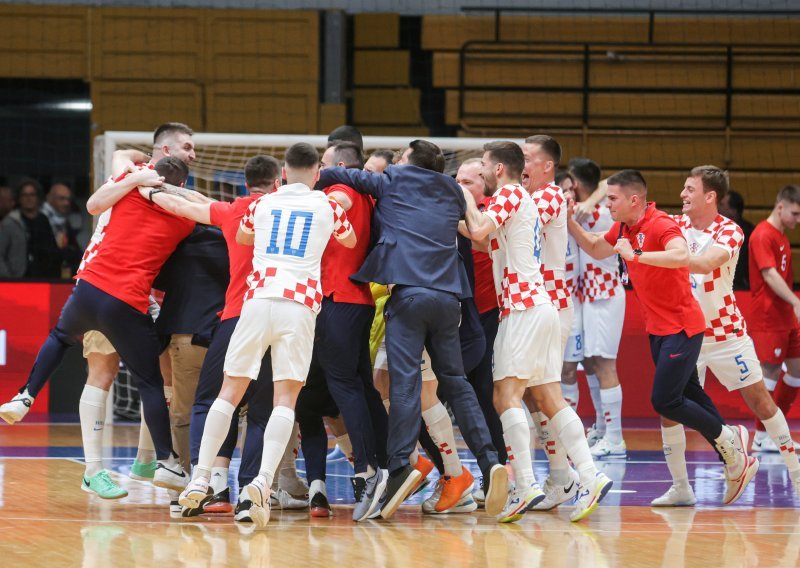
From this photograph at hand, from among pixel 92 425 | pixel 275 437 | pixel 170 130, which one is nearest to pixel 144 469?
pixel 92 425

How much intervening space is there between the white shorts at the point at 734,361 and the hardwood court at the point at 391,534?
2.45ft

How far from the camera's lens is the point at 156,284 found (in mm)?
6980

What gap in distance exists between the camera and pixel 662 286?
704 centimetres

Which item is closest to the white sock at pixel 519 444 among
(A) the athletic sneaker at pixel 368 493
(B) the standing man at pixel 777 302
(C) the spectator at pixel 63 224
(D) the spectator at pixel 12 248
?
(A) the athletic sneaker at pixel 368 493

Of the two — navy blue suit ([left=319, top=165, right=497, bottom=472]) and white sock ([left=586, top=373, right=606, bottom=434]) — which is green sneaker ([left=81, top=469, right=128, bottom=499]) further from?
white sock ([left=586, top=373, right=606, bottom=434])

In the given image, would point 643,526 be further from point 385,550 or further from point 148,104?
point 148,104

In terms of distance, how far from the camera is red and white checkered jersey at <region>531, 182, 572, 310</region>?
6832 mm

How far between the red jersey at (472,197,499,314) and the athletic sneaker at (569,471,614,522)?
129 centimetres

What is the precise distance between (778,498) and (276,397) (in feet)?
11.3

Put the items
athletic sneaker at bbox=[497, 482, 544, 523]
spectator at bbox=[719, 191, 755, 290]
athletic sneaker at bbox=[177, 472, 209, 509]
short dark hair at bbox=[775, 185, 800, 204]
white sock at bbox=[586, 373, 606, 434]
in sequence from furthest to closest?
spectator at bbox=[719, 191, 755, 290] → white sock at bbox=[586, 373, 606, 434] → short dark hair at bbox=[775, 185, 800, 204] → athletic sneaker at bbox=[497, 482, 544, 523] → athletic sneaker at bbox=[177, 472, 209, 509]

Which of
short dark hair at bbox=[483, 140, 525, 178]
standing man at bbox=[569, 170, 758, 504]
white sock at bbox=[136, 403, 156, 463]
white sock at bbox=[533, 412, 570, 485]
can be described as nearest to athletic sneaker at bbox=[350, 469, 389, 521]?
white sock at bbox=[533, 412, 570, 485]

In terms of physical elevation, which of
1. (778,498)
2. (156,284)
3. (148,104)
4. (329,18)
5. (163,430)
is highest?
(329,18)

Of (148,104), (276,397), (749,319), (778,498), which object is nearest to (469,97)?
(148,104)

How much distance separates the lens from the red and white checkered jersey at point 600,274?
992 centimetres
